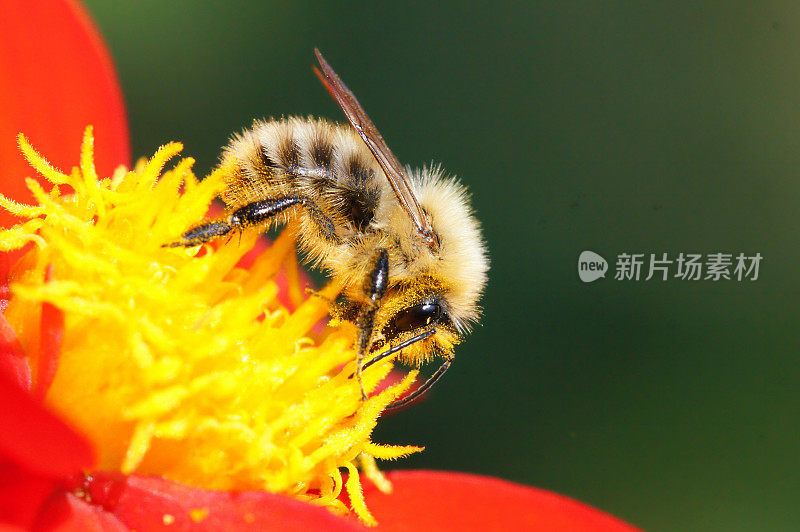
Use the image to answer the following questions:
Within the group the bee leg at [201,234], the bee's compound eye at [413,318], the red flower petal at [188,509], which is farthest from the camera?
the bee's compound eye at [413,318]

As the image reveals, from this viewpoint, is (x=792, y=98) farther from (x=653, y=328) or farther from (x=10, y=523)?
(x=10, y=523)

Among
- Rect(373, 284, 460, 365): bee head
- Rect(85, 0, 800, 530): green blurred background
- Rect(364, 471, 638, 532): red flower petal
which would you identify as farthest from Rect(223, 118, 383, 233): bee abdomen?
Rect(85, 0, 800, 530): green blurred background

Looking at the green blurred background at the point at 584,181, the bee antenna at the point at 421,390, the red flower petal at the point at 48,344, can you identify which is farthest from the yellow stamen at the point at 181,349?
the green blurred background at the point at 584,181

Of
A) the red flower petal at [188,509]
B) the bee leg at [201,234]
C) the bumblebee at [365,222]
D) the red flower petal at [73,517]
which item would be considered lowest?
the red flower petal at [73,517]

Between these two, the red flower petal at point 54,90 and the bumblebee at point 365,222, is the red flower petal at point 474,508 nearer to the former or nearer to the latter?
the bumblebee at point 365,222

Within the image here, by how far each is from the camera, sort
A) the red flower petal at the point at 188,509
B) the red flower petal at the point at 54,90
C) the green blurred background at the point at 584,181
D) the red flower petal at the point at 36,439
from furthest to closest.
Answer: the green blurred background at the point at 584,181
the red flower petal at the point at 54,90
the red flower petal at the point at 188,509
the red flower petal at the point at 36,439

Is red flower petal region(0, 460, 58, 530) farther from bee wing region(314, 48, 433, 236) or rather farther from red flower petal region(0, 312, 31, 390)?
bee wing region(314, 48, 433, 236)
